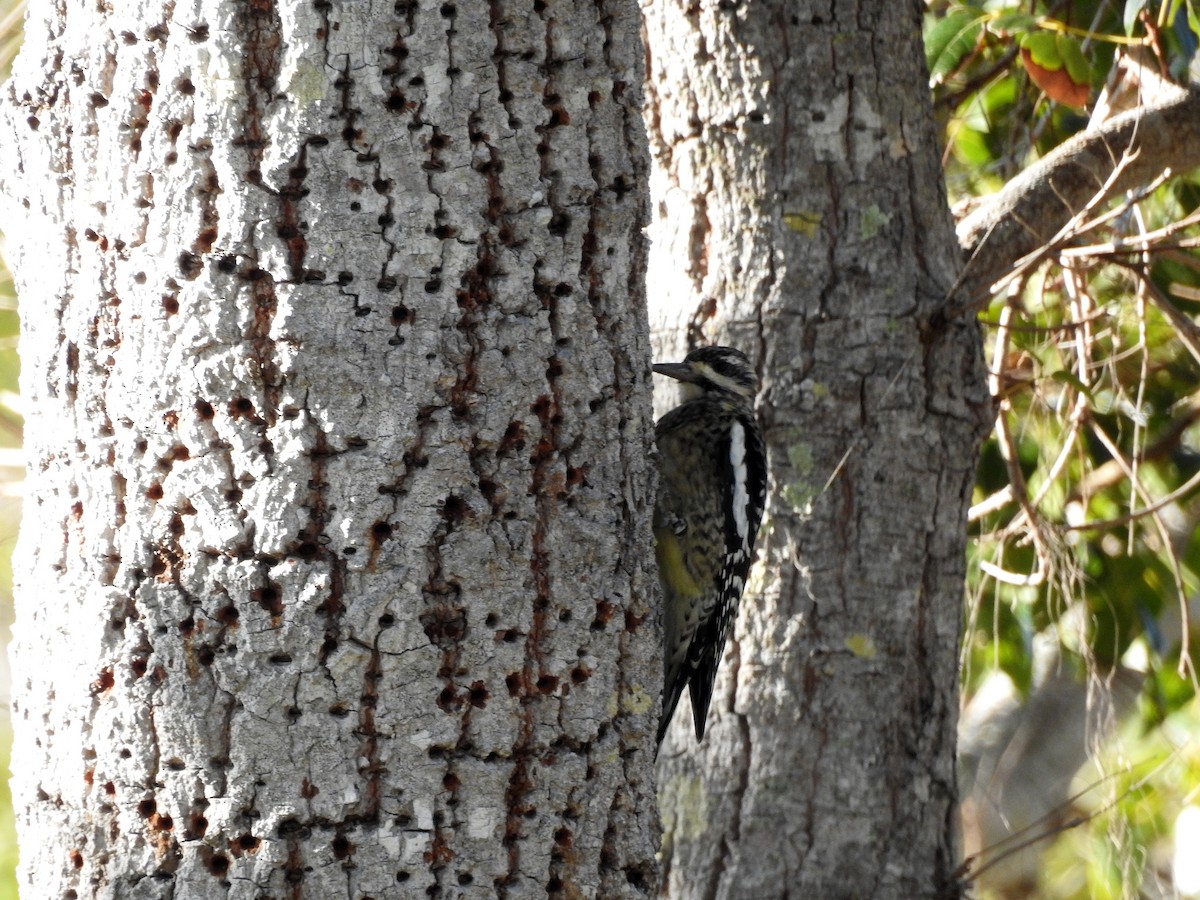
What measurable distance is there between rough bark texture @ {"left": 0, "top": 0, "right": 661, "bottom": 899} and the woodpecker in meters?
1.45

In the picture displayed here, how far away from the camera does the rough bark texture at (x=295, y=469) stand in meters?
1.99

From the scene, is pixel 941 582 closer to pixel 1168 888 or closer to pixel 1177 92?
pixel 1177 92

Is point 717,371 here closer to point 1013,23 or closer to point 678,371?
point 678,371

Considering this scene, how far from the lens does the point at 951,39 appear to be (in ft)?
12.8

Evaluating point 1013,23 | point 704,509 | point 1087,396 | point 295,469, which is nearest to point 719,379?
point 704,509

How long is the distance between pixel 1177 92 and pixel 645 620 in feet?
7.62

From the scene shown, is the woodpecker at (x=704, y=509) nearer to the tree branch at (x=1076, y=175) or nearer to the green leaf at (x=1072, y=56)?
the tree branch at (x=1076, y=175)

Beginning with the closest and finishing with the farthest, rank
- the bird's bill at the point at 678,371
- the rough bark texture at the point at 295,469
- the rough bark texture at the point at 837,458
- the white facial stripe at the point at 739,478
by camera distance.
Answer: the rough bark texture at the point at 295,469, the rough bark texture at the point at 837,458, the bird's bill at the point at 678,371, the white facial stripe at the point at 739,478

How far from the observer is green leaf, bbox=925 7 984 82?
3895 mm

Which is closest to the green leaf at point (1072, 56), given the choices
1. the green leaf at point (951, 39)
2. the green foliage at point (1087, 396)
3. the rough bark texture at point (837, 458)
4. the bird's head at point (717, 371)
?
the green foliage at point (1087, 396)

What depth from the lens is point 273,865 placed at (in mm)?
1953

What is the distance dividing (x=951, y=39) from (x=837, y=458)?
1.28 m

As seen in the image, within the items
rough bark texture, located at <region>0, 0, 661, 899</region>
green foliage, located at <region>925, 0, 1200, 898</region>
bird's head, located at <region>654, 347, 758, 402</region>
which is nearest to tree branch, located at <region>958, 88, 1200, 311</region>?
green foliage, located at <region>925, 0, 1200, 898</region>

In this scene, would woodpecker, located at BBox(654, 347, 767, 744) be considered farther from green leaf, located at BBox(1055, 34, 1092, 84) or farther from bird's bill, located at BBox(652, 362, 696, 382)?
green leaf, located at BBox(1055, 34, 1092, 84)
